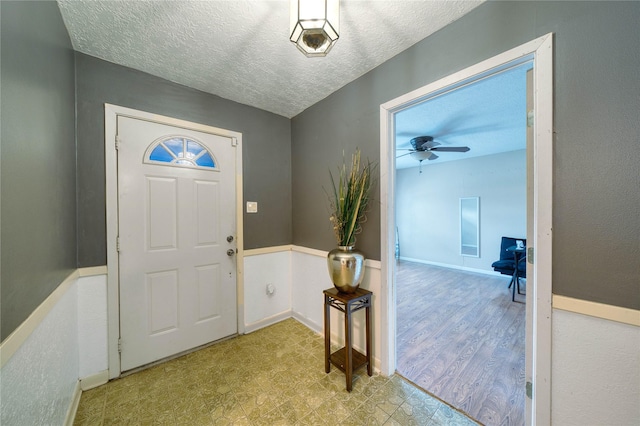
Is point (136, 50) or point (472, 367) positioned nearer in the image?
point (136, 50)

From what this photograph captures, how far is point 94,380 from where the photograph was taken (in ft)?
5.24

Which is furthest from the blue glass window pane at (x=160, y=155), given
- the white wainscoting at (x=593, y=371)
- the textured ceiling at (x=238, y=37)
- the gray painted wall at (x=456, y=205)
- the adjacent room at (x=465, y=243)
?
the gray painted wall at (x=456, y=205)

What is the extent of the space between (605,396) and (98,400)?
281 cm

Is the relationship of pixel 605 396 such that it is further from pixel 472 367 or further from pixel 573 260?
pixel 472 367

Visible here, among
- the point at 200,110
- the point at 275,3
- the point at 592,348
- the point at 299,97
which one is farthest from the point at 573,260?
the point at 200,110

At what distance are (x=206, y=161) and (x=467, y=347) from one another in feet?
10.0

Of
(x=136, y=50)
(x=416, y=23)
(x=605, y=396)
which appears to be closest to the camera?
(x=605, y=396)

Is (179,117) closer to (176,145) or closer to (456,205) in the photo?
(176,145)

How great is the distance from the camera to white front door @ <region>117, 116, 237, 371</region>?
5.75 ft

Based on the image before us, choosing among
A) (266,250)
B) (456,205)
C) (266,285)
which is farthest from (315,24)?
(456,205)

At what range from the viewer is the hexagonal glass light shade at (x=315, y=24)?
98 cm

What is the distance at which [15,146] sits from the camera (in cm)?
80

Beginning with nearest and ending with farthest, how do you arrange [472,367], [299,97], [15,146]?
[15,146] → [472,367] → [299,97]

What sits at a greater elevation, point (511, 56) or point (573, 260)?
point (511, 56)
